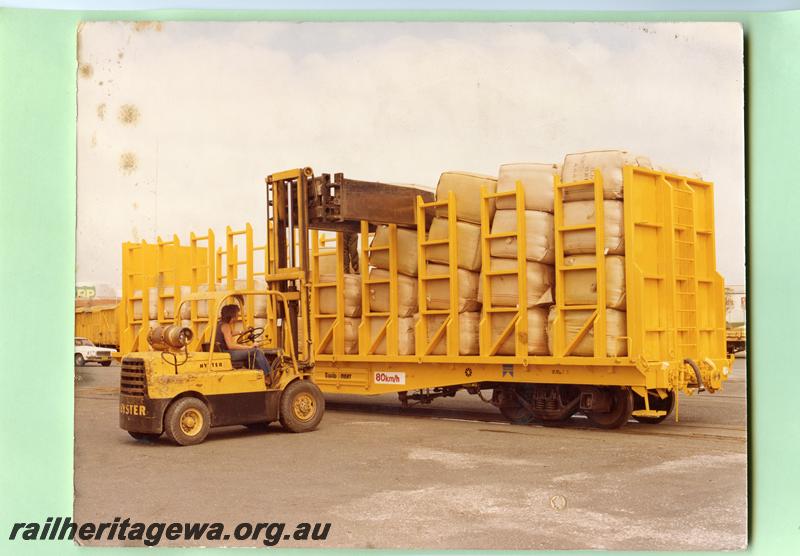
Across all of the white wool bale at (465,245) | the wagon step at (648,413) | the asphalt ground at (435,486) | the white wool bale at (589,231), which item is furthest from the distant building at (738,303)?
the white wool bale at (465,245)

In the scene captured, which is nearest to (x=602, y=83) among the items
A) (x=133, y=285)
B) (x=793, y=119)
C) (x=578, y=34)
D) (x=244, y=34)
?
(x=578, y=34)

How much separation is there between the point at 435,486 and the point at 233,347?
3.50 m

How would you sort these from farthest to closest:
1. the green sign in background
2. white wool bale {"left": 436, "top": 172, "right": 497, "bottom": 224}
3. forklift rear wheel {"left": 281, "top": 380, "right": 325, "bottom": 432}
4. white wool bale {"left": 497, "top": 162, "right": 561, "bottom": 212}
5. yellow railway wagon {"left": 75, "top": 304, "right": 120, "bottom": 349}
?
yellow railway wagon {"left": 75, "top": 304, "right": 120, "bottom": 349}
white wool bale {"left": 436, "top": 172, "right": 497, "bottom": 224}
white wool bale {"left": 497, "top": 162, "right": 561, "bottom": 212}
forklift rear wheel {"left": 281, "top": 380, "right": 325, "bottom": 432}
the green sign in background

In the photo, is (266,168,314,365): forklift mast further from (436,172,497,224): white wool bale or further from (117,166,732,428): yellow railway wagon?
(436,172,497,224): white wool bale

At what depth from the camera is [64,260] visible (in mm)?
8297

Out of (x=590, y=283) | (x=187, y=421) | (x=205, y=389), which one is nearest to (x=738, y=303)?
(x=590, y=283)

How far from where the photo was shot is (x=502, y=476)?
29.3ft

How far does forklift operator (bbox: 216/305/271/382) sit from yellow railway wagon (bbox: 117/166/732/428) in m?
0.57

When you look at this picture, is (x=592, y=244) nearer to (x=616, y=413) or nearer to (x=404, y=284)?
(x=616, y=413)

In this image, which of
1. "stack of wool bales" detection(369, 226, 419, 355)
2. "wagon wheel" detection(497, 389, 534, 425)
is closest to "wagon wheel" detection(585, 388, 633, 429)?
"wagon wheel" detection(497, 389, 534, 425)

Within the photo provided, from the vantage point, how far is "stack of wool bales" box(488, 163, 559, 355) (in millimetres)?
11539

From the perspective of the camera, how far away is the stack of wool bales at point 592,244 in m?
10.9

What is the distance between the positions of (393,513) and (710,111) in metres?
4.81

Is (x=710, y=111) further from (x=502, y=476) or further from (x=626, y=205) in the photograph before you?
(x=502, y=476)
